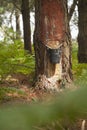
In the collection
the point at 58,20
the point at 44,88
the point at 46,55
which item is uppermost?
the point at 58,20

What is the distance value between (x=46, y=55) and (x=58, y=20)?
2.12ft

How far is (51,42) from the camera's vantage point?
639 centimetres

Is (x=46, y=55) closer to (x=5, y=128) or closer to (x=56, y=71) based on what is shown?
(x=56, y=71)

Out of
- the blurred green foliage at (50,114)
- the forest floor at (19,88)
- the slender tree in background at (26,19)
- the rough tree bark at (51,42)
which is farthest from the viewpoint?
the slender tree in background at (26,19)

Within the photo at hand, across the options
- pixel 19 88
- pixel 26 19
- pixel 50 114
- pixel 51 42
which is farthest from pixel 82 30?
pixel 50 114

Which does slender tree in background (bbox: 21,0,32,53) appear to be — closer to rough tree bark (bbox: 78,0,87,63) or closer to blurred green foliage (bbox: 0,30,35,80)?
rough tree bark (bbox: 78,0,87,63)

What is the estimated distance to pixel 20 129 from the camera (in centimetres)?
48

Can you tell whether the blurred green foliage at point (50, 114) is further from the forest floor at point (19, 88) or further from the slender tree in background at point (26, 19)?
the slender tree in background at point (26, 19)

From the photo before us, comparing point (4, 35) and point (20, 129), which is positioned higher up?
point (20, 129)

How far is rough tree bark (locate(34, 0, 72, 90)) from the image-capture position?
6328 millimetres

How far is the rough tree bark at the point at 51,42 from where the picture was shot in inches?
249

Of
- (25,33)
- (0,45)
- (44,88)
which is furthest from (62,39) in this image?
(25,33)

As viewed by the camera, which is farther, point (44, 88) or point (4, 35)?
point (4, 35)

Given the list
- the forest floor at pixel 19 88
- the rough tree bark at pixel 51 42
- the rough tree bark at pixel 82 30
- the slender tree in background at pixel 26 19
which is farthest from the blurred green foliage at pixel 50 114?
the slender tree in background at pixel 26 19
